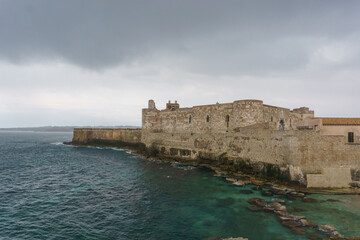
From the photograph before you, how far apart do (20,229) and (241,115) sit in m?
22.0

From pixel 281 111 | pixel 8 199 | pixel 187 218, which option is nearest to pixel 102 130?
pixel 8 199

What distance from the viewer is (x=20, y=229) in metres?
11.9

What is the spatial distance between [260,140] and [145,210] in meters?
13.6

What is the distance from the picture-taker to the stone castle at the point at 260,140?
17531mm

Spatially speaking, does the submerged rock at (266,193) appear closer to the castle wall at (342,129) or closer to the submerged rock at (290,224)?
the submerged rock at (290,224)

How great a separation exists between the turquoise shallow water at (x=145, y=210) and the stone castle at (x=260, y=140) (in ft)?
9.26

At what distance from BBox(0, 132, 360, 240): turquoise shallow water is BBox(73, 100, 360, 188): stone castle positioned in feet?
9.26

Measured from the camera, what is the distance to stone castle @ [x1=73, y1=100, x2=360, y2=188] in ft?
57.5

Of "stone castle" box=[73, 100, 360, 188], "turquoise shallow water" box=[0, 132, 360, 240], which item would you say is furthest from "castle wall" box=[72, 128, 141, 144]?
"turquoise shallow water" box=[0, 132, 360, 240]

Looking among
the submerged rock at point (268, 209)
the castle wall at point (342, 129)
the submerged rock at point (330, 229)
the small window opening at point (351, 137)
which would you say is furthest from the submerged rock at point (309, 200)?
the small window opening at point (351, 137)

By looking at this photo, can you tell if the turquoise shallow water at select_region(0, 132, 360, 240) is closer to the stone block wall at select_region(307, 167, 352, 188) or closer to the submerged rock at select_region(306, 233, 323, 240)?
the submerged rock at select_region(306, 233, 323, 240)

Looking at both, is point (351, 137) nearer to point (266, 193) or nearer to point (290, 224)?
point (266, 193)

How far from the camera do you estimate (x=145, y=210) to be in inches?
557

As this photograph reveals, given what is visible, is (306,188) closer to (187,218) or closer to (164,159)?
(187,218)
